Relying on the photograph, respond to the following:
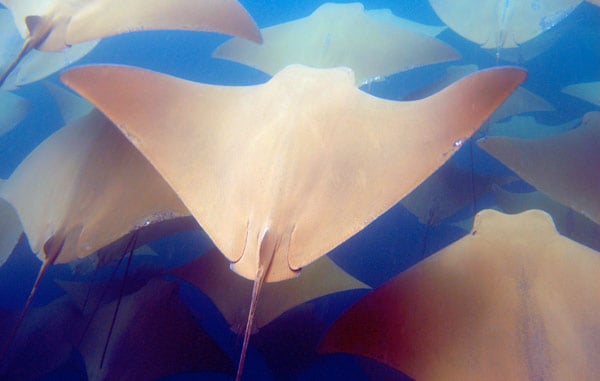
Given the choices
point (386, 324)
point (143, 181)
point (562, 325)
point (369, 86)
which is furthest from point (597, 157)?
point (143, 181)

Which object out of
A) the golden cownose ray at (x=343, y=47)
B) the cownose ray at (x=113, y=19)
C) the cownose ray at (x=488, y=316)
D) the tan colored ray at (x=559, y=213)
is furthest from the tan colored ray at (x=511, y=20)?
the cownose ray at (x=488, y=316)

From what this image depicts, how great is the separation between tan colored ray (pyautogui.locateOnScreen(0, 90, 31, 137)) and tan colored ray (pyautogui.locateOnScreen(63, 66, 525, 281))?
1.70 meters

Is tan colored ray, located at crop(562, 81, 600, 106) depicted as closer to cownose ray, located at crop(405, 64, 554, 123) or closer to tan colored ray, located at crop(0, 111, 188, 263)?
cownose ray, located at crop(405, 64, 554, 123)

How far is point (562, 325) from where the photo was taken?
1235mm

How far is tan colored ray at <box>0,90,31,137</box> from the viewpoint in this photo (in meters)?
2.68

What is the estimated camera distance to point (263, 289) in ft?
5.49

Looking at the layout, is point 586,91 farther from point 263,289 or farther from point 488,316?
point 263,289

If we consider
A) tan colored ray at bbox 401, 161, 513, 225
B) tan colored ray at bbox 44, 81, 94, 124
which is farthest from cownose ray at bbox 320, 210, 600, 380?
tan colored ray at bbox 44, 81, 94, 124

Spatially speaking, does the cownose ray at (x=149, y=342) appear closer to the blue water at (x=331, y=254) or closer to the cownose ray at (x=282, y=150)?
the blue water at (x=331, y=254)

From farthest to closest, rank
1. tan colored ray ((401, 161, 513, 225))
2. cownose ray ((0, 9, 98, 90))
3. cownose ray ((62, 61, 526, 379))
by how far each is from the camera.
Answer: cownose ray ((0, 9, 98, 90)) → tan colored ray ((401, 161, 513, 225)) → cownose ray ((62, 61, 526, 379))

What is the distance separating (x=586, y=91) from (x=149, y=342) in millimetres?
2994

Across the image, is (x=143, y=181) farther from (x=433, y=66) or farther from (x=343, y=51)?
(x=433, y=66)

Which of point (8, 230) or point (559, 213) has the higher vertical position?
point (8, 230)

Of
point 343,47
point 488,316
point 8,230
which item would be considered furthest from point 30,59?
point 488,316
